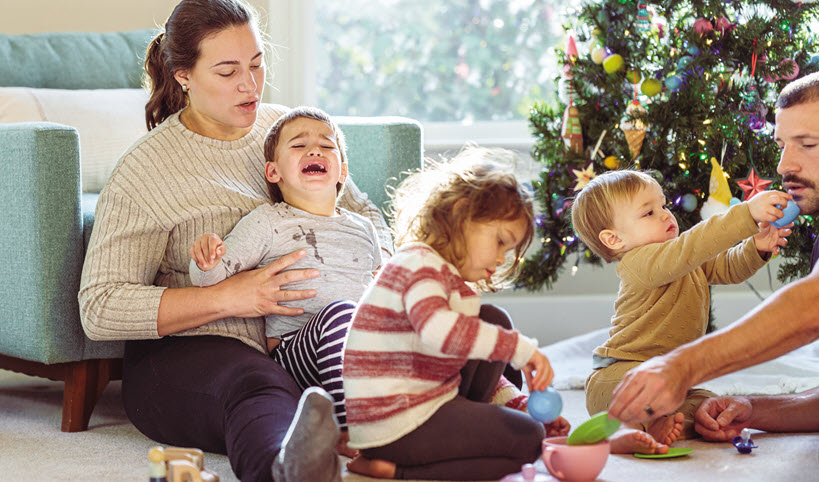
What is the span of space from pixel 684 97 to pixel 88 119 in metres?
1.50

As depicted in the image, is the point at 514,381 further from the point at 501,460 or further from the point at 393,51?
the point at 393,51

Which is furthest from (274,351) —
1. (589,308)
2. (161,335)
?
(589,308)

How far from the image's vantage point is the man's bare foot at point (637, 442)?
1.53 metres

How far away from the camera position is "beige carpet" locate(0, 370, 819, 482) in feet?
4.74

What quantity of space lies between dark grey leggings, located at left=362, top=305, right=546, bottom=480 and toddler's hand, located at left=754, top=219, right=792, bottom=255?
635 millimetres

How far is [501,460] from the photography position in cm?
139

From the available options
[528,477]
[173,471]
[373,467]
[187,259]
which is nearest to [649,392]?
[528,477]

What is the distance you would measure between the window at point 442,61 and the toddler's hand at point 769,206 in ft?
5.28

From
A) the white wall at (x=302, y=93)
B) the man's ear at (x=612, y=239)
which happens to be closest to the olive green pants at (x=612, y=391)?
the man's ear at (x=612, y=239)

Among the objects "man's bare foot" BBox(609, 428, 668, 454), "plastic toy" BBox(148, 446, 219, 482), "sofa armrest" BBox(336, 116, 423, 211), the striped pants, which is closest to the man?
"man's bare foot" BBox(609, 428, 668, 454)

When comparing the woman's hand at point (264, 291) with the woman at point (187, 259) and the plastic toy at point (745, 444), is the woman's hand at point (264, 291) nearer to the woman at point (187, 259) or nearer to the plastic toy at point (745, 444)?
the woman at point (187, 259)

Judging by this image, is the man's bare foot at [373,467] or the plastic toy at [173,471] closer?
the plastic toy at [173,471]

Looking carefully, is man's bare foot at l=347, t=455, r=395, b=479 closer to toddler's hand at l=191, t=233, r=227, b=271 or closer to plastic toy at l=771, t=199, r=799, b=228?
toddler's hand at l=191, t=233, r=227, b=271

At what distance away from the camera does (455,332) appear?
4.19ft
